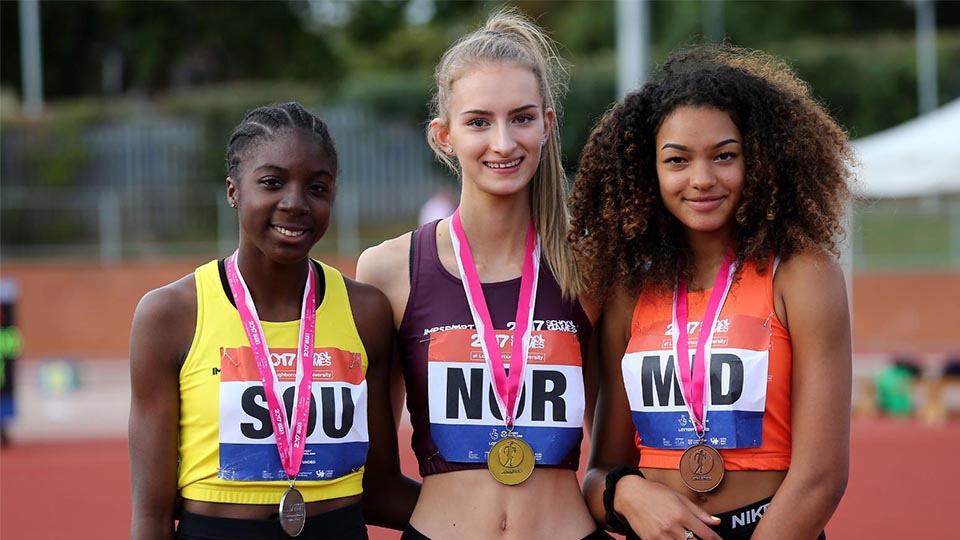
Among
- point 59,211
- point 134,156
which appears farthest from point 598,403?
point 134,156

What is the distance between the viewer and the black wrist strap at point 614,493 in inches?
119

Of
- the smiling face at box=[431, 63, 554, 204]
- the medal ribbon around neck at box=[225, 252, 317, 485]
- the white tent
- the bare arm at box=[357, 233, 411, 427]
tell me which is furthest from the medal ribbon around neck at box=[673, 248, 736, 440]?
the white tent

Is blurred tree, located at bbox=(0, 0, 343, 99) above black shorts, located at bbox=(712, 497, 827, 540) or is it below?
above

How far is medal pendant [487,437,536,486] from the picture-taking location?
3170 millimetres

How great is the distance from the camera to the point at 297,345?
3.06m

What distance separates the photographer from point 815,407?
2.83 metres

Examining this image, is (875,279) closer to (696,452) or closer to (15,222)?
(15,222)

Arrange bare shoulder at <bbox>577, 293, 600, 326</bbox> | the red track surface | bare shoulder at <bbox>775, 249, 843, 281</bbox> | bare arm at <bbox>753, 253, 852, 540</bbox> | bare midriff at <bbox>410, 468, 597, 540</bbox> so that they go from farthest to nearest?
the red track surface < bare shoulder at <bbox>577, 293, 600, 326</bbox> < bare midriff at <bbox>410, 468, 597, 540</bbox> < bare shoulder at <bbox>775, 249, 843, 281</bbox> < bare arm at <bbox>753, 253, 852, 540</bbox>

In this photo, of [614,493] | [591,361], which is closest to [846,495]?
[591,361]

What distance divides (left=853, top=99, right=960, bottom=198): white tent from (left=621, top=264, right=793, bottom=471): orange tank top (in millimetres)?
7944

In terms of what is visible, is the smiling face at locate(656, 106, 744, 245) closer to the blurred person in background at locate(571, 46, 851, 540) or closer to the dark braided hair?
the blurred person in background at locate(571, 46, 851, 540)

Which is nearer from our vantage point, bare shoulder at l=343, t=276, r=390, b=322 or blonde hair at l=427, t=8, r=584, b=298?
bare shoulder at l=343, t=276, r=390, b=322

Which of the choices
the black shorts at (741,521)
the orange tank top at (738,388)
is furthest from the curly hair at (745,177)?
the black shorts at (741,521)

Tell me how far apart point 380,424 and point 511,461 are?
0.39 meters
